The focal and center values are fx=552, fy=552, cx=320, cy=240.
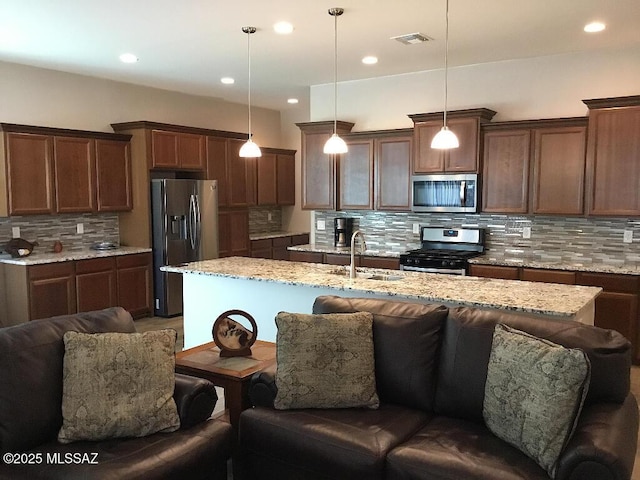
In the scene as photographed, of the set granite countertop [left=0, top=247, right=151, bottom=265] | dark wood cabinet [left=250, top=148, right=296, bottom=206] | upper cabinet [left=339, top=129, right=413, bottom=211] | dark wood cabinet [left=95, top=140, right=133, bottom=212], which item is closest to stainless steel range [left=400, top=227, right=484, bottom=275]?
upper cabinet [left=339, top=129, right=413, bottom=211]

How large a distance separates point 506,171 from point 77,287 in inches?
177

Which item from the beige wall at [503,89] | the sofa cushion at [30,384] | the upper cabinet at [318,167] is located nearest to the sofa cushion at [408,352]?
the sofa cushion at [30,384]

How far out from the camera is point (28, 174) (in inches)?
217

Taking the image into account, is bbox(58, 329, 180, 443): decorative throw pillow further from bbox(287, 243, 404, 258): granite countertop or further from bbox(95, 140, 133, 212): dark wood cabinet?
bbox(95, 140, 133, 212): dark wood cabinet

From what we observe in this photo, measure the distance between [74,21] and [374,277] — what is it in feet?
9.81

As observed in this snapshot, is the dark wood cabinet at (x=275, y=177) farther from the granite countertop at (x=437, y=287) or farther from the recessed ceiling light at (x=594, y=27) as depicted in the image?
the recessed ceiling light at (x=594, y=27)

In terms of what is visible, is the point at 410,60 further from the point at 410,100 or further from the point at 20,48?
the point at 20,48

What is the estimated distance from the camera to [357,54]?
526cm

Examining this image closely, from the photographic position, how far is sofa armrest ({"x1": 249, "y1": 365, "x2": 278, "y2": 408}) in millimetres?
2723

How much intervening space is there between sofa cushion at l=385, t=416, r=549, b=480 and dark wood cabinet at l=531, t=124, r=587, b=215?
131 inches

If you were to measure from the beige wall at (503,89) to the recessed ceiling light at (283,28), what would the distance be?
212cm

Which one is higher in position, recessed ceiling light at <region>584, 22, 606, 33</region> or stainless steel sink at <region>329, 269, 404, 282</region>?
recessed ceiling light at <region>584, 22, 606, 33</region>

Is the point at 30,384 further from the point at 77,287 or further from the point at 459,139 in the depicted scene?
the point at 459,139

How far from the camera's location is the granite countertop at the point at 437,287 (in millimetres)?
3062
